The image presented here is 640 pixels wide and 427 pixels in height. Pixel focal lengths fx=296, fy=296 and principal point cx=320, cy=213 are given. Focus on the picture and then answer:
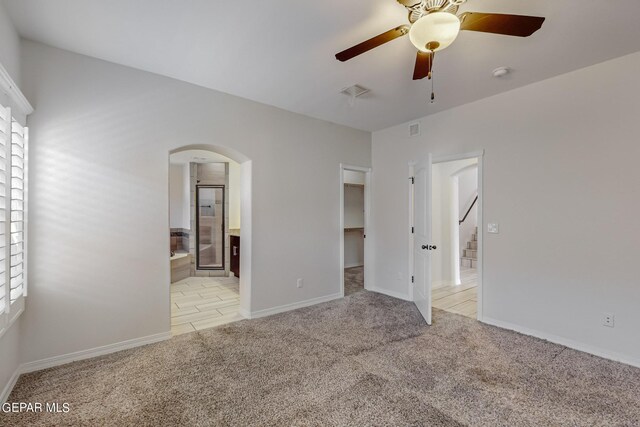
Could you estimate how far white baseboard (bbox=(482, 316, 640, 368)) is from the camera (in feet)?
8.55

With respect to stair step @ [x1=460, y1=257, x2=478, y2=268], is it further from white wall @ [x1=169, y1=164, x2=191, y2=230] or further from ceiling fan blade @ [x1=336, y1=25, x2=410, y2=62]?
white wall @ [x1=169, y1=164, x2=191, y2=230]

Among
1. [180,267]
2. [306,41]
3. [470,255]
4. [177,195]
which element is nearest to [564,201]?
[306,41]

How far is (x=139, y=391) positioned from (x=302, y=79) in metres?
3.08

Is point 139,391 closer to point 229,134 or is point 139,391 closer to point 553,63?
point 229,134

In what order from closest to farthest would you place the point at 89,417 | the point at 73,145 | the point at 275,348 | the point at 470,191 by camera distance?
the point at 89,417 → the point at 73,145 → the point at 275,348 → the point at 470,191

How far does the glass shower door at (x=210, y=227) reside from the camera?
241 inches

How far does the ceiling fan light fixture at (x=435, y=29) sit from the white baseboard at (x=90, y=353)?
3.41 metres

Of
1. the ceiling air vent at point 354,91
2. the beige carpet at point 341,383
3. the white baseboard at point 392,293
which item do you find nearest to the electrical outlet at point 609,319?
the beige carpet at point 341,383

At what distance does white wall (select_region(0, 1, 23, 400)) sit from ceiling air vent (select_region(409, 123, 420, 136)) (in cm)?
425

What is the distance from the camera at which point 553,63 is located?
108 inches

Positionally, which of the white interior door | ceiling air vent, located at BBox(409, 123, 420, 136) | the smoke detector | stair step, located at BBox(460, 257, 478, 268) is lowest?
stair step, located at BBox(460, 257, 478, 268)

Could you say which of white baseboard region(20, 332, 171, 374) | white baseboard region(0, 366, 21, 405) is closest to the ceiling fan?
white baseboard region(20, 332, 171, 374)

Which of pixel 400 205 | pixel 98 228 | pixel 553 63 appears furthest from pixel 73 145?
pixel 553 63

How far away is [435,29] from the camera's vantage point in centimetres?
163
